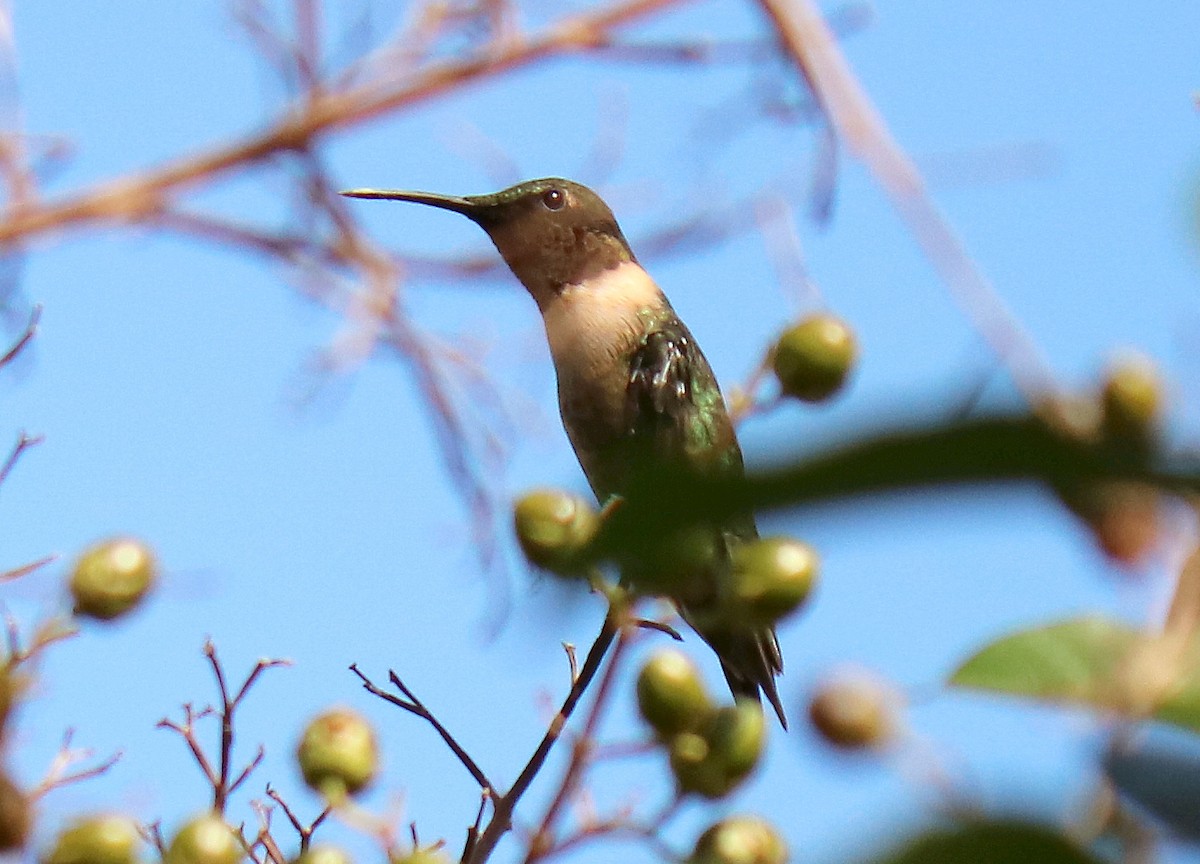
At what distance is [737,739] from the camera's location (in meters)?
1.65

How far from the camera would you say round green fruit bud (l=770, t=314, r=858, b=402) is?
84.5 inches

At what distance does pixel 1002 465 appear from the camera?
451 millimetres

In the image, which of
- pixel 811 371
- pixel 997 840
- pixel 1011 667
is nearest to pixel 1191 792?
pixel 997 840

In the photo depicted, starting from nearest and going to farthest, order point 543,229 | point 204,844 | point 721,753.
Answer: point 204,844
point 721,753
point 543,229

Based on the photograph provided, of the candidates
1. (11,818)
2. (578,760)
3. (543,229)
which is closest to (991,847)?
(578,760)

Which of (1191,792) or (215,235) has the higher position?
(215,235)

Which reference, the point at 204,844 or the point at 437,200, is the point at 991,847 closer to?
the point at 204,844

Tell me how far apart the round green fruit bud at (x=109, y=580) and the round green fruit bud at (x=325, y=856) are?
21.5 inches

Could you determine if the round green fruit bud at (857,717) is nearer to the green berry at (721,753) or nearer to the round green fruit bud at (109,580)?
the green berry at (721,753)

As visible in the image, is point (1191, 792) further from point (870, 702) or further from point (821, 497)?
point (870, 702)

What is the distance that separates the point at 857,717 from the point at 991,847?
105 centimetres

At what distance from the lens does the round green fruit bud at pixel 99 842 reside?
145 centimetres

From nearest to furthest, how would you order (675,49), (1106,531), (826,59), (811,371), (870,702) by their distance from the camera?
(1106,531), (870,702), (811,371), (826,59), (675,49)

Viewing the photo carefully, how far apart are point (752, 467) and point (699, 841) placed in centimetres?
121
